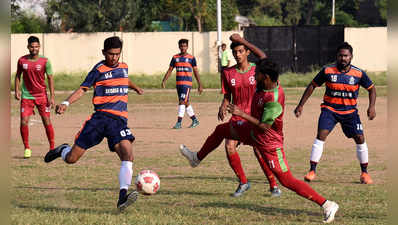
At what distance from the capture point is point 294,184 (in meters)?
6.97

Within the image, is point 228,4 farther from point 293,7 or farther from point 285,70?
point 293,7

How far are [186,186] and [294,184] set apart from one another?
8.42 feet

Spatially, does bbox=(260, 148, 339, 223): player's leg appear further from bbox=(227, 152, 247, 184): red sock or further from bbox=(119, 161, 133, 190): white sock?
bbox=(119, 161, 133, 190): white sock

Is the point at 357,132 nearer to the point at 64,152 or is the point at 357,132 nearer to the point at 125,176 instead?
the point at 125,176

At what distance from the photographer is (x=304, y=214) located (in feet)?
24.0

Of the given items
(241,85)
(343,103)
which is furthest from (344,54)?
(241,85)

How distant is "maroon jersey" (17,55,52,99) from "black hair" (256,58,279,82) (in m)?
6.29

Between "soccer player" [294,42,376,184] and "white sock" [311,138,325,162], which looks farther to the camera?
"white sock" [311,138,325,162]

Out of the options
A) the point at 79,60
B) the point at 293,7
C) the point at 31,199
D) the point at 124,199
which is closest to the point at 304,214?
the point at 124,199

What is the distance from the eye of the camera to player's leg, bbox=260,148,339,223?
6.80 metres

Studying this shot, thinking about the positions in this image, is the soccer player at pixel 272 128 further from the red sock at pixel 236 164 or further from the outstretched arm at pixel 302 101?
the outstretched arm at pixel 302 101

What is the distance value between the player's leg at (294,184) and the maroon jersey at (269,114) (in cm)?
11

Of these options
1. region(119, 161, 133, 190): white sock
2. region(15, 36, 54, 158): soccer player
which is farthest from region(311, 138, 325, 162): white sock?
region(15, 36, 54, 158): soccer player

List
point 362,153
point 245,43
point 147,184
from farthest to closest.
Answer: point 362,153 → point 245,43 → point 147,184
